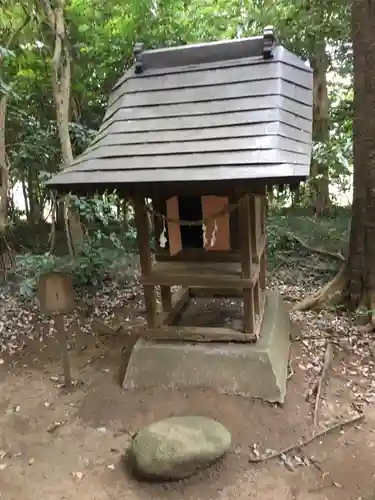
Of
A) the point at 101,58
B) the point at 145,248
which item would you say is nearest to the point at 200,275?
the point at 145,248

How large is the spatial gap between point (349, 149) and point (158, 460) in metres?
4.47

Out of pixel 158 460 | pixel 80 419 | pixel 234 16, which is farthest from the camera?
pixel 234 16

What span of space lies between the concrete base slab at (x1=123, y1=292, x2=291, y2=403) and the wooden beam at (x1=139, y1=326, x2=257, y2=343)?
5cm

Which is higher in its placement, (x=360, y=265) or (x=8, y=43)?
(x=8, y=43)

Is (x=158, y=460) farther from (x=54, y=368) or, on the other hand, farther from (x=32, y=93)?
(x=32, y=93)

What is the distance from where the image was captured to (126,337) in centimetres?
526

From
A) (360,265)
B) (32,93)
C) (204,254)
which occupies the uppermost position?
(32,93)

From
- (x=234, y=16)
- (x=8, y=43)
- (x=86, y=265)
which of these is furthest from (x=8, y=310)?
(x=234, y=16)

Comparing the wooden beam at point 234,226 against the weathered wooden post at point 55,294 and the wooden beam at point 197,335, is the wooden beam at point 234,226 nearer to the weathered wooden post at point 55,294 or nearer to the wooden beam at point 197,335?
the wooden beam at point 197,335

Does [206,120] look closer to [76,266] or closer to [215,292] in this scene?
[215,292]

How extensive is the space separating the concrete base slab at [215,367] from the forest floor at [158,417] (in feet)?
0.37

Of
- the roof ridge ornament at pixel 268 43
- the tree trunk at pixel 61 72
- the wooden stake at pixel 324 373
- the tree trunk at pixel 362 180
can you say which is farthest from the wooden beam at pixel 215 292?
the roof ridge ornament at pixel 268 43

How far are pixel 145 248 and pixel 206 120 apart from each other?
1228mm

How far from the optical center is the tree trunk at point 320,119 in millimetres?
8727
